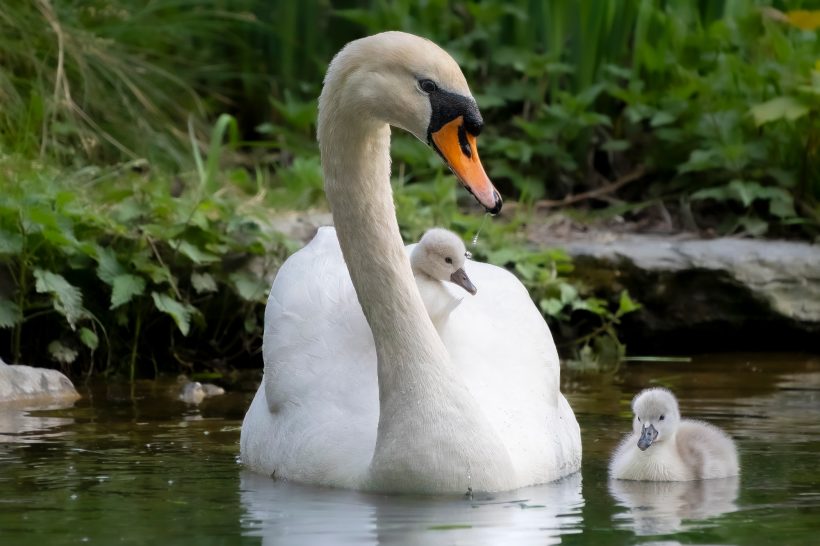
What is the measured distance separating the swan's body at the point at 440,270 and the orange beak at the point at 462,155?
1103 mm

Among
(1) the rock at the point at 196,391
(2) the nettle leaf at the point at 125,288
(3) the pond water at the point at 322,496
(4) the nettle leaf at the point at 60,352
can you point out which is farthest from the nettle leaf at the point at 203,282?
(3) the pond water at the point at 322,496

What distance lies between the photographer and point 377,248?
5.53 metres

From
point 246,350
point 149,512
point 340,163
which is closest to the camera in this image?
point 149,512

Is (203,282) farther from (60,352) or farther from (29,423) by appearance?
(29,423)

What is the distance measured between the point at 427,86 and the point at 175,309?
3.15m

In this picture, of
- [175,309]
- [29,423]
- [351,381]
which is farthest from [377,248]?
[175,309]

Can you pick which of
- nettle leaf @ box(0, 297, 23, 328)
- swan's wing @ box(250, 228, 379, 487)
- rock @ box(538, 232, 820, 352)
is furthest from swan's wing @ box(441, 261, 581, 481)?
rock @ box(538, 232, 820, 352)

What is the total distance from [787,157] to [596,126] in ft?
5.04

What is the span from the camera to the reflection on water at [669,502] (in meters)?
4.93

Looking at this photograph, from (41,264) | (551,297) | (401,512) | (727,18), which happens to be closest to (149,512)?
(401,512)

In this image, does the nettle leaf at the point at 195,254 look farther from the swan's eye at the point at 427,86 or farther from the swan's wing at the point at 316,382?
the swan's eye at the point at 427,86

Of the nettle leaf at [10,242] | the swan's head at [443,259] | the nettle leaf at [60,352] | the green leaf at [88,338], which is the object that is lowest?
the nettle leaf at [60,352]

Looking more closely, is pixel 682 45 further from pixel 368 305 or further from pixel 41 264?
pixel 368 305

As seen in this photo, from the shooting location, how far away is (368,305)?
218 inches
